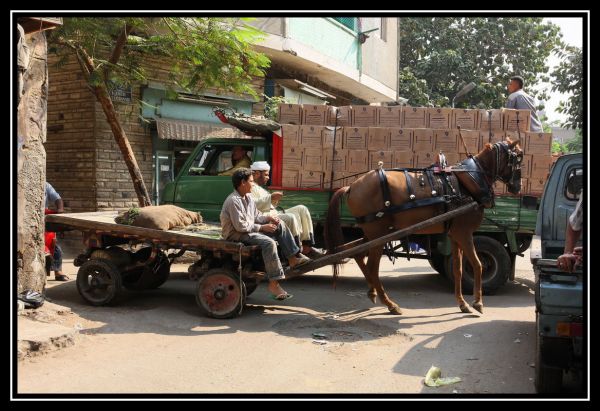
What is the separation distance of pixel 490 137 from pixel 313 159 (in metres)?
2.35

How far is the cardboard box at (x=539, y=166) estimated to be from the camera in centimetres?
796

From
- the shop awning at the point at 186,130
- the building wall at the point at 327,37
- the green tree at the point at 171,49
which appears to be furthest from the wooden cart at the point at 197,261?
the building wall at the point at 327,37

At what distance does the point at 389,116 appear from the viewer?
8312 millimetres

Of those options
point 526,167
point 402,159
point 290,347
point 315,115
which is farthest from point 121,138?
point 526,167

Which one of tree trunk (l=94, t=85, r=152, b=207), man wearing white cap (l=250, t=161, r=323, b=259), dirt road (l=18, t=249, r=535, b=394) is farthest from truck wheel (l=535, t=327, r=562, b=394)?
tree trunk (l=94, t=85, r=152, b=207)

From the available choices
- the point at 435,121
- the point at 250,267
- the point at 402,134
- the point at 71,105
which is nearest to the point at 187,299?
the point at 250,267

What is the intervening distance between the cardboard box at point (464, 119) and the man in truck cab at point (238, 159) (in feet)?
9.40

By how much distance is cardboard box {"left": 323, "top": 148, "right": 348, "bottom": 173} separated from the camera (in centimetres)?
818

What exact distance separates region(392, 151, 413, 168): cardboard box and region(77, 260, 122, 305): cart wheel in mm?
3776

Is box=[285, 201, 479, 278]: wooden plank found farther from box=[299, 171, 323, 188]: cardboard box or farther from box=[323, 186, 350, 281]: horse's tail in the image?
box=[299, 171, 323, 188]: cardboard box

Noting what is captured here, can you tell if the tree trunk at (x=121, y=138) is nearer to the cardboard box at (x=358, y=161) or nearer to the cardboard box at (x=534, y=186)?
the cardboard box at (x=358, y=161)

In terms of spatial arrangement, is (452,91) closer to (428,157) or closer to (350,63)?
(350,63)
